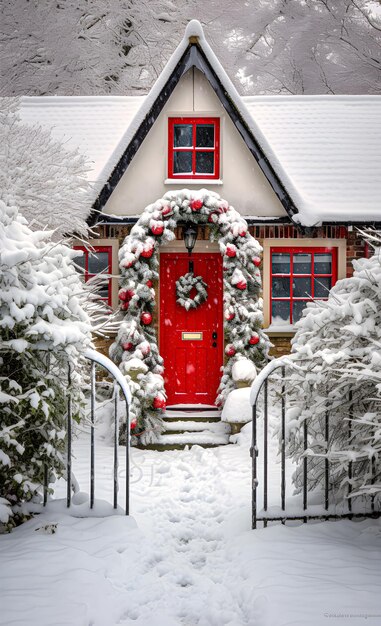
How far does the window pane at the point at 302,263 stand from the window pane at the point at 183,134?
2.67 metres

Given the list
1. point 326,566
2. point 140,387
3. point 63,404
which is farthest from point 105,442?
point 326,566

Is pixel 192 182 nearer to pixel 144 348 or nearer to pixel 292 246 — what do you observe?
pixel 292 246

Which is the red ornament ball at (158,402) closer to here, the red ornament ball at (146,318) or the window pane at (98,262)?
the red ornament ball at (146,318)

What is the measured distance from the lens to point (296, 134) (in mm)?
10664

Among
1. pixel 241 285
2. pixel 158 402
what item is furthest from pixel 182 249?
pixel 158 402

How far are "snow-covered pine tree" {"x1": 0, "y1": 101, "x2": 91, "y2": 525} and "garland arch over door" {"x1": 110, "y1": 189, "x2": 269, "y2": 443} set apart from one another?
3538 mm

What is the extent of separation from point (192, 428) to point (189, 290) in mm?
2252

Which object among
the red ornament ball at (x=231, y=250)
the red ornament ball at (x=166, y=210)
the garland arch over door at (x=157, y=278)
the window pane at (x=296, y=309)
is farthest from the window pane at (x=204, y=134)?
the window pane at (x=296, y=309)

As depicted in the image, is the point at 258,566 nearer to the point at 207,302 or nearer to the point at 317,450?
the point at 317,450

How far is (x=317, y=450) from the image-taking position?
482 centimetres

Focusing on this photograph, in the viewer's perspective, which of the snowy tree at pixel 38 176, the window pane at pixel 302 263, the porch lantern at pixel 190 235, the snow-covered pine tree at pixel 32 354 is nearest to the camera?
the snow-covered pine tree at pixel 32 354

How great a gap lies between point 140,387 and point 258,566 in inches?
170

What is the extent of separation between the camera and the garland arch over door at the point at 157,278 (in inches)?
333

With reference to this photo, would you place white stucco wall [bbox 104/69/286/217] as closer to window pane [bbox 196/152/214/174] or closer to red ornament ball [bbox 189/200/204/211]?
window pane [bbox 196/152/214/174]
